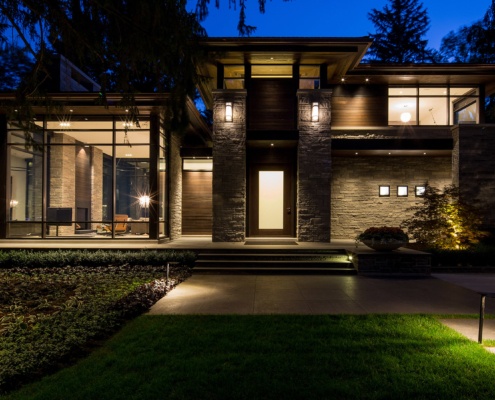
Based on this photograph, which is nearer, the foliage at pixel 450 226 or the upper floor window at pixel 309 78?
the foliage at pixel 450 226

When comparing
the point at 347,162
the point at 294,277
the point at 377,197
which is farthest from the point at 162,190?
the point at 377,197

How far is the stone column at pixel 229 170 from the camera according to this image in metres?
12.3

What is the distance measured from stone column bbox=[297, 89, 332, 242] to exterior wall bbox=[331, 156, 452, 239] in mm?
2355

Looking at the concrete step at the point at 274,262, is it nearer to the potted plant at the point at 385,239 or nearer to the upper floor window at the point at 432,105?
the potted plant at the point at 385,239

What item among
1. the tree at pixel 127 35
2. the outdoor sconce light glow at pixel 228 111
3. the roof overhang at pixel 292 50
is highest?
the roof overhang at pixel 292 50

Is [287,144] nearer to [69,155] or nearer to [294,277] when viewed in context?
[294,277]

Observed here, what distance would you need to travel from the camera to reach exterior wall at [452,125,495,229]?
42.6ft

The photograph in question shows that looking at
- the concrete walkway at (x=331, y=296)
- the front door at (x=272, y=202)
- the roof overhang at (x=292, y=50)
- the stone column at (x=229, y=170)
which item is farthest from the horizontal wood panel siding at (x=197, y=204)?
the concrete walkway at (x=331, y=296)

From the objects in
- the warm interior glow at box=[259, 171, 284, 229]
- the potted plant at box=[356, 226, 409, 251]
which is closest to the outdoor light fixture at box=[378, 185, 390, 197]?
the warm interior glow at box=[259, 171, 284, 229]

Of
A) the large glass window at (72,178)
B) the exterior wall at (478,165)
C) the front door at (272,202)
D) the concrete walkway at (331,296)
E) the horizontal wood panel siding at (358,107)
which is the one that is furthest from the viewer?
the horizontal wood panel siding at (358,107)

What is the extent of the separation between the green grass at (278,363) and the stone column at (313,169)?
709cm

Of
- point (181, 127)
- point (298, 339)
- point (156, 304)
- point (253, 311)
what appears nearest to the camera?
point (298, 339)

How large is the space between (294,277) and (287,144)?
5.67m

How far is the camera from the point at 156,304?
21.4ft
